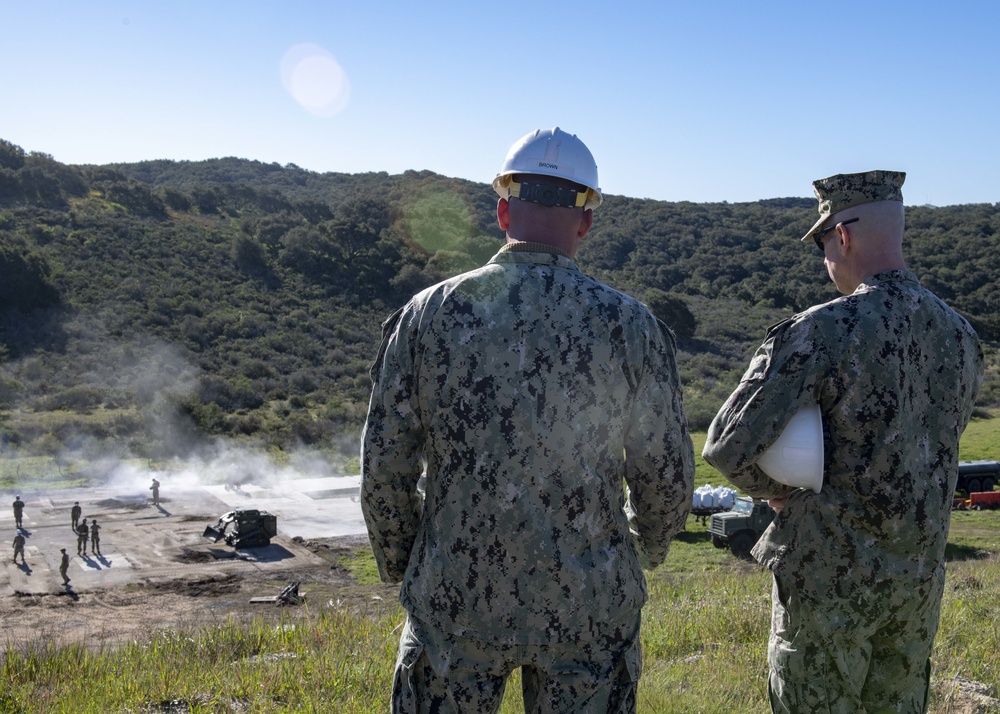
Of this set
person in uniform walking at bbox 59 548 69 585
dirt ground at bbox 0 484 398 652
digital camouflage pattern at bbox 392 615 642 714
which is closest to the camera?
digital camouflage pattern at bbox 392 615 642 714

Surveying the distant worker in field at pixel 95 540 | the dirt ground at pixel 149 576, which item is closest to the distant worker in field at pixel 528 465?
the dirt ground at pixel 149 576

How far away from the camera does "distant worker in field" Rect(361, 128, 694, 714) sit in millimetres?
2158

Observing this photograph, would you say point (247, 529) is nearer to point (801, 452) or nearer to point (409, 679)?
point (409, 679)

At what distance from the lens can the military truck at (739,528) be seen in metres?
18.5

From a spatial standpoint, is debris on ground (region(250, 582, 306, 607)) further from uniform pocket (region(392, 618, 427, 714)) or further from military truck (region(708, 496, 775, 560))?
uniform pocket (region(392, 618, 427, 714))

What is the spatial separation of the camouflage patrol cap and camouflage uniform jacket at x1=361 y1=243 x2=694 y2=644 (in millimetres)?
972

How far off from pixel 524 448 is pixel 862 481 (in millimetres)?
1155

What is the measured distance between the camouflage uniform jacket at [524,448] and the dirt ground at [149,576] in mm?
11140

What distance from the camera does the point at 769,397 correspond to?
2.64 m

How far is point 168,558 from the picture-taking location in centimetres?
1859

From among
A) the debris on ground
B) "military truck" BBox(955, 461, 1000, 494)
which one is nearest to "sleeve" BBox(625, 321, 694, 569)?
the debris on ground

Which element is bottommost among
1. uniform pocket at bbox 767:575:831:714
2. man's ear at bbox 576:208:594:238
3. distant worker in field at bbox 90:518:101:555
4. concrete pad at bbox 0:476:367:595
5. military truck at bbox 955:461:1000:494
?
concrete pad at bbox 0:476:367:595

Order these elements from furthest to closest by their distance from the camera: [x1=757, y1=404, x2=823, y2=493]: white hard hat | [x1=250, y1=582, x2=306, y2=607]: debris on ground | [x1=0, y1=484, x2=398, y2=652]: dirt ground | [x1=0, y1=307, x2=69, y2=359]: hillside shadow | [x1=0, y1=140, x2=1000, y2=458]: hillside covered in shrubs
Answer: [x1=0, y1=307, x2=69, y2=359]: hillside shadow → [x1=0, y1=140, x2=1000, y2=458]: hillside covered in shrubs → [x1=250, y1=582, x2=306, y2=607]: debris on ground → [x1=0, y1=484, x2=398, y2=652]: dirt ground → [x1=757, y1=404, x2=823, y2=493]: white hard hat

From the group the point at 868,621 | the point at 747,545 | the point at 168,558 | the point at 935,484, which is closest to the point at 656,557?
the point at 868,621
